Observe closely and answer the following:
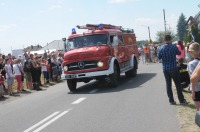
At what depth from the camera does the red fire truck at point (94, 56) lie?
48.1 ft

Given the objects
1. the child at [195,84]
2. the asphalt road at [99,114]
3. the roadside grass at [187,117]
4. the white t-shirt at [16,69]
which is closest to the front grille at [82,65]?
the asphalt road at [99,114]

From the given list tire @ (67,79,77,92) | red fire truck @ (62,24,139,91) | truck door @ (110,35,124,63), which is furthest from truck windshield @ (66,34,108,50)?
tire @ (67,79,77,92)

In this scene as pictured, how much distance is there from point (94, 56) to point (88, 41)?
3.97 ft

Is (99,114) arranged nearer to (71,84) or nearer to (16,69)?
(71,84)

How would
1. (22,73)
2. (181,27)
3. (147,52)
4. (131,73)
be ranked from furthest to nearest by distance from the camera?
(181,27), (147,52), (131,73), (22,73)

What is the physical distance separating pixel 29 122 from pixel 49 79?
1270 cm

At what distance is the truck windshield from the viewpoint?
1552 cm

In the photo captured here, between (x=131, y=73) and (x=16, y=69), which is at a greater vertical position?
(x=16, y=69)

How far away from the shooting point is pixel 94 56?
48.1 feet

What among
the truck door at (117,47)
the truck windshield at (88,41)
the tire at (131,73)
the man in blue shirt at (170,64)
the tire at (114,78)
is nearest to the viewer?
the man in blue shirt at (170,64)

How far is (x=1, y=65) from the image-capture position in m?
18.1

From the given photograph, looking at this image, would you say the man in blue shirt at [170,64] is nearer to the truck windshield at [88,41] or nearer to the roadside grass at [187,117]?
the roadside grass at [187,117]

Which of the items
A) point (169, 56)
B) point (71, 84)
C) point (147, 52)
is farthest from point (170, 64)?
point (147, 52)

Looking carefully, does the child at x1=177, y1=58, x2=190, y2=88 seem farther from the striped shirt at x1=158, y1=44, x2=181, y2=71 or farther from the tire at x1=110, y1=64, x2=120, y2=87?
the tire at x1=110, y1=64, x2=120, y2=87
